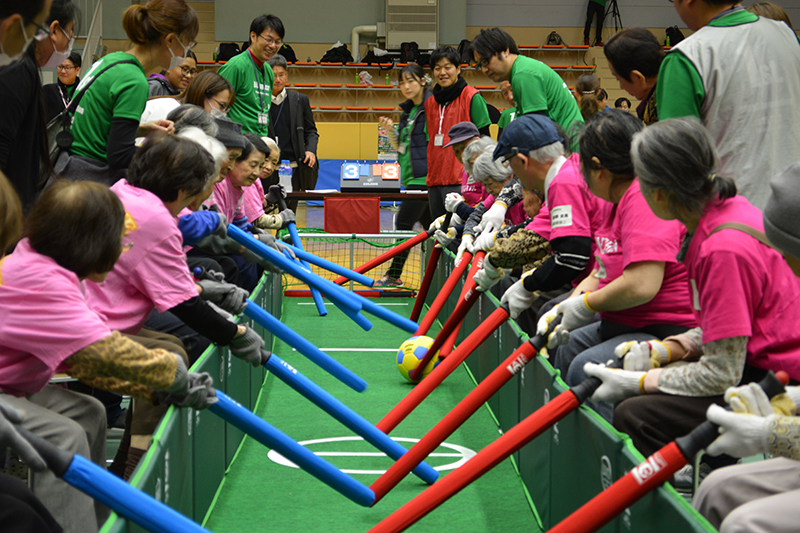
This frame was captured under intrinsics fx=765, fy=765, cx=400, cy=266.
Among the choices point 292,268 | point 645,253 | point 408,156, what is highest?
point 645,253

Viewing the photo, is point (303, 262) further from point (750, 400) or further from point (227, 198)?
point (750, 400)

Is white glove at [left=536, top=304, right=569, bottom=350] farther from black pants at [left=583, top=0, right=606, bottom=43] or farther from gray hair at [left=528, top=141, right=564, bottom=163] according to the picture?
black pants at [left=583, top=0, right=606, bottom=43]

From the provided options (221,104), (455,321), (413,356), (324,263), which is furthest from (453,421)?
(324,263)

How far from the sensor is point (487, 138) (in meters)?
5.31

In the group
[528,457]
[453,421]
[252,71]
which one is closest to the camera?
[453,421]

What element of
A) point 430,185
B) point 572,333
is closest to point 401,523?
point 572,333

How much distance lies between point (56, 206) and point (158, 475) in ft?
2.31

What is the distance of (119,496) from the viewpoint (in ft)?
4.93

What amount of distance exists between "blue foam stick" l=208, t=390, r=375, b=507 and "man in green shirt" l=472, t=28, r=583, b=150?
2707 millimetres

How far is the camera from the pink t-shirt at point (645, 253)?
2.44 meters

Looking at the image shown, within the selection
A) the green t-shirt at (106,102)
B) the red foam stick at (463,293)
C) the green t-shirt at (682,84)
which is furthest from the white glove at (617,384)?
the green t-shirt at (106,102)

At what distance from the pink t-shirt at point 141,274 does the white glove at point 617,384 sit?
52.8 inches

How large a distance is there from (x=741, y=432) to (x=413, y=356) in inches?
115

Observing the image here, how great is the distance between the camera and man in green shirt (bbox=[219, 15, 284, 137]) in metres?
5.43
